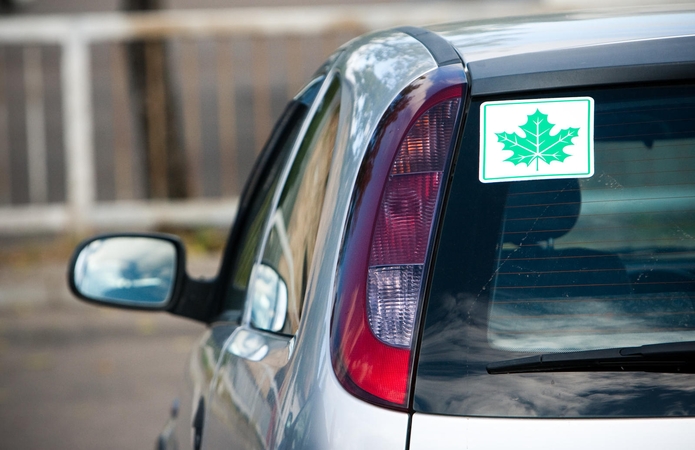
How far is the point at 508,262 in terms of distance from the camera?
138 cm

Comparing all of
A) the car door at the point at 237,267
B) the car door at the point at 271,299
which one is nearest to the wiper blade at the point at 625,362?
the car door at the point at 271,299

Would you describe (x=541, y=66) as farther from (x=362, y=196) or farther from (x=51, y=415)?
(x=51, y=415)

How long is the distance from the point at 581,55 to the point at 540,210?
0.26 meters

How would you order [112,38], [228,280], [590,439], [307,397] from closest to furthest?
1. [590,439]
2. [307,397]
3. [228,280]
4. [112,38]

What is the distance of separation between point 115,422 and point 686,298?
13.0ft

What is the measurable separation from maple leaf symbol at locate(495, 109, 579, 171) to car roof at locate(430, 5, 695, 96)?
0.19 feet

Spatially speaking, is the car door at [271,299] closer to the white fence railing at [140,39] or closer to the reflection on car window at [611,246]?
the reflection on car window at [611,246]

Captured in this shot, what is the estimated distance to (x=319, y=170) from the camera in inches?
68.1

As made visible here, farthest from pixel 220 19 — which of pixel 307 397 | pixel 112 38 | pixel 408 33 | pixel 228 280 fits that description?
pixel 307 397

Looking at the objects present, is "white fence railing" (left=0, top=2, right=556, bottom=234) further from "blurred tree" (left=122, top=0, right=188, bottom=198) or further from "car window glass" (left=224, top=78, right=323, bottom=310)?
"car window glass" (left=224, top=78, right=323, bottom=310)

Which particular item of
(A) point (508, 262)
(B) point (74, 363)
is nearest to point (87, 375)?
(B) point (74, 363)

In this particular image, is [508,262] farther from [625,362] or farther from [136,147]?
[136,147]

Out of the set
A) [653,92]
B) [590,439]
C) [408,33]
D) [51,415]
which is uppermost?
[408,33]

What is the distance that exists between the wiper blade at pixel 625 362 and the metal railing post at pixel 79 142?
706 centimetres
